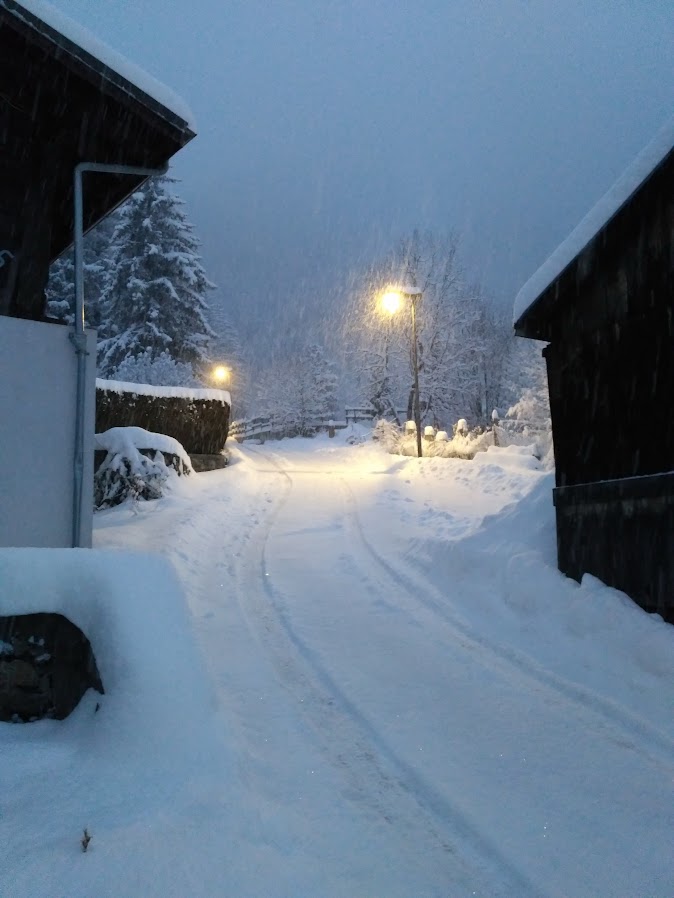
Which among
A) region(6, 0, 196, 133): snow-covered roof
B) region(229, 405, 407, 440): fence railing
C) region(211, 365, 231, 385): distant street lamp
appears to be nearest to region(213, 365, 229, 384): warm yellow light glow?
region(211, 365, 231, 385): distant street lamp

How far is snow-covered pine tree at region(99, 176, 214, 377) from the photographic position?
27750mm

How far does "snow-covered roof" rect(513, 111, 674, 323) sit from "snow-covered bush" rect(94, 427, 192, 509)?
7.70 meters

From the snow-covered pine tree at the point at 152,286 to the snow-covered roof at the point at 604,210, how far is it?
75.8 feet

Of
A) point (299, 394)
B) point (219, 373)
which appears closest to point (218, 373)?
point (219, 373)

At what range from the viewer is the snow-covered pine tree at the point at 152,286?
27.8 m

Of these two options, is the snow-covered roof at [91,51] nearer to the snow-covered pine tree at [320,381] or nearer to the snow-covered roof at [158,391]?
the snow-covered roof at [158,391]

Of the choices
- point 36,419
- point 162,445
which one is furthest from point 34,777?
point 162,445

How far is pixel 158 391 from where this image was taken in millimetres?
16609

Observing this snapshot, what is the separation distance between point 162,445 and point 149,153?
6.95 meters

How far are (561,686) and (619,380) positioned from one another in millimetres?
3370

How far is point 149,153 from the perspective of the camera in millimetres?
7105

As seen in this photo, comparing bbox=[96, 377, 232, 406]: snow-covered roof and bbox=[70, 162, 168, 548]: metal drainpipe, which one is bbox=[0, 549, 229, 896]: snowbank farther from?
bbox=[96, 377, 232, 406]: snow-covered roof

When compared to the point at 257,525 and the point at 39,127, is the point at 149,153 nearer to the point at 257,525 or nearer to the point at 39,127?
the point at 39,127

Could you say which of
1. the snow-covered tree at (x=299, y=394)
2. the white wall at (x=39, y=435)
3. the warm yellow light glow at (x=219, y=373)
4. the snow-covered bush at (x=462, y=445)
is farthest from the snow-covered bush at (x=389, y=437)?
the white wall at (x=39, y=435)
